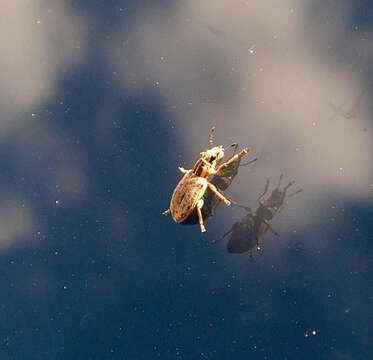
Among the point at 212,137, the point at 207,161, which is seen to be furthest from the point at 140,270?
the point at 212,137

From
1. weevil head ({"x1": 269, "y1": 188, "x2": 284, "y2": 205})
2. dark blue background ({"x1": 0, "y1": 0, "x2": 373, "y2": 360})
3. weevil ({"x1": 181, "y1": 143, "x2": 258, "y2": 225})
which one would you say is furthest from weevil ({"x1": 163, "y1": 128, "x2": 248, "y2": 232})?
weevil head ({"x1": 269, "y1": 188, "x2": 284, "y2": 205})

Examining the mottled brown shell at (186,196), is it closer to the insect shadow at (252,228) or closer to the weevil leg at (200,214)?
the weevil leg at (200,214)

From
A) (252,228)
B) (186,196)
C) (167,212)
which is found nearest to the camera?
(186,196)

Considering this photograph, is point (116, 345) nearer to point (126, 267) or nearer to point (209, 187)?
point (126, 267)

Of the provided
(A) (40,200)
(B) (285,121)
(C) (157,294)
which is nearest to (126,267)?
(C) (157,294)

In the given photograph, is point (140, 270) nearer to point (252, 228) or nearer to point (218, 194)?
point (218, 194)

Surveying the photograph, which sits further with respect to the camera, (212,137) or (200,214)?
(212,137)
